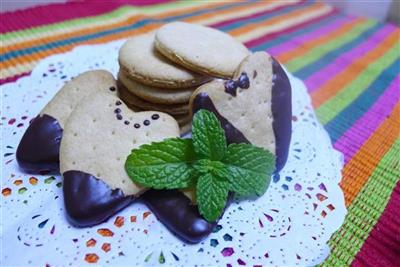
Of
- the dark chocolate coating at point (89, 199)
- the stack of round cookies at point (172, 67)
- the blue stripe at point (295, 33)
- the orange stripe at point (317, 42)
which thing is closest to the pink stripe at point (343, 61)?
the orange stripe at point (317, 42)

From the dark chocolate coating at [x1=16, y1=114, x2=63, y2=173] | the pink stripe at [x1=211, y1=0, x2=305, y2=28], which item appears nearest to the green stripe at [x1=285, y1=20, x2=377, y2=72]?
the pink stripe at [x1=211, y1=0, x2=305, y2=28]

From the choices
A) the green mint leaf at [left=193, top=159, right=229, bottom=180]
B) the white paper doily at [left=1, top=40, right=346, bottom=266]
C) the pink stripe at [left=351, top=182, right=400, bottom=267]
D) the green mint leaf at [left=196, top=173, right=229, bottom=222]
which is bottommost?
the pink stripe at [left=351, top=182, right=400, bottom=267]

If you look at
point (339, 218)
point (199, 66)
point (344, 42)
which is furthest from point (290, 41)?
point (339, 218)

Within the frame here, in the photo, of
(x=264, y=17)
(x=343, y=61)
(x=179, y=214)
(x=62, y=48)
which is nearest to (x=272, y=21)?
(x=264, y=17)

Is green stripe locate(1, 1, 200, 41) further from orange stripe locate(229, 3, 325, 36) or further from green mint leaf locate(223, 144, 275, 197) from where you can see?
green mint leaf locate(223, 144, 275, 197)

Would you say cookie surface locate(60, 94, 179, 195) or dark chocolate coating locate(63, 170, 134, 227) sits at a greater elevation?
cookie surface locate(60, 94, 179, 195)

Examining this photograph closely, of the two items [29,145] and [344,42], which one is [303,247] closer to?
[29,145]
